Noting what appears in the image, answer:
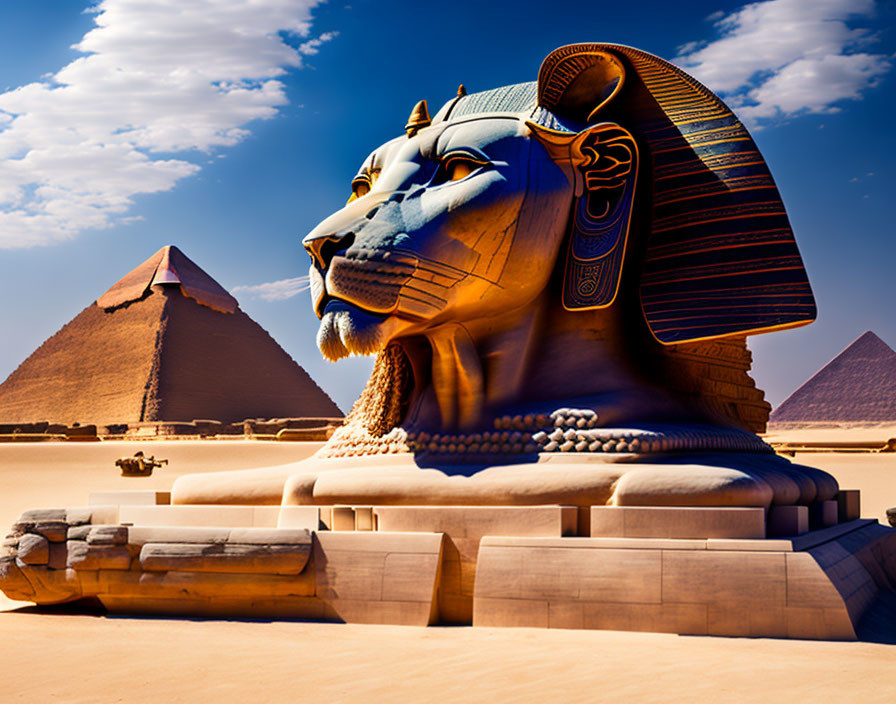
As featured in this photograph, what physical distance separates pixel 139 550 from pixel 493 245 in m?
2.69

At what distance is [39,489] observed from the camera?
22016 millimetres

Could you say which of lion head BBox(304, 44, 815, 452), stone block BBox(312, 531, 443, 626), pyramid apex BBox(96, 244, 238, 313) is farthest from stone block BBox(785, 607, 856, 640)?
pyramid apex BBox(96, 244, 238, 313)

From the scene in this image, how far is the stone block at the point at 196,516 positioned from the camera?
601 centimetres

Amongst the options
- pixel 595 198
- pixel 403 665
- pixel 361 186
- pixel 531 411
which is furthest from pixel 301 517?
pixel 595 198

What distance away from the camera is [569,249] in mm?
5992

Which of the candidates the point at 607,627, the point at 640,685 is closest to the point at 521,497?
the point at 607,627

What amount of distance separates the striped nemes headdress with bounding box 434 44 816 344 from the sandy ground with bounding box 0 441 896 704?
2022mm

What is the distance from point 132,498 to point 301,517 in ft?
5.51

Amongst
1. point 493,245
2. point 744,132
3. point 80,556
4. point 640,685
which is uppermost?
point 744,132

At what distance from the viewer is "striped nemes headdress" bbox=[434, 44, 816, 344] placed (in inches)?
225

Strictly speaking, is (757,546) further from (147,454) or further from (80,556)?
(147,454)

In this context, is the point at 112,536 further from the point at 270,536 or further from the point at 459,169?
the point at 459,169

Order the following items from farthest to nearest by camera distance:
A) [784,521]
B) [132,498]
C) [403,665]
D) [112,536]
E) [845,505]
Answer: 1. [845,505]
2. [132,498]
3. [112,536]
4. [784,521]
5. [403,665]

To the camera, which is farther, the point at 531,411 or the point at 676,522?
the point at 531,411
